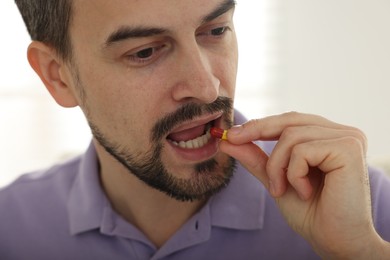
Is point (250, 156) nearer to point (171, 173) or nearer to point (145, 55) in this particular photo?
point (171, 173)

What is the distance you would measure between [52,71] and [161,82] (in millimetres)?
387

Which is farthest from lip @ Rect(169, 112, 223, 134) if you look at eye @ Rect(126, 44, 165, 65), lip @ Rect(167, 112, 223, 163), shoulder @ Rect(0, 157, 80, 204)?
shoulder @ Rect(0, 157, 80, 204)

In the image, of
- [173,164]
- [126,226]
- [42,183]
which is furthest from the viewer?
[42,183]

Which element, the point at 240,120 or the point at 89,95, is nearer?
the point at 89,95

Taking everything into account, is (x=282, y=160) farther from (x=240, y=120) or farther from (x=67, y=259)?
(x=67, y=259)

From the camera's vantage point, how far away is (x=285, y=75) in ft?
11.7

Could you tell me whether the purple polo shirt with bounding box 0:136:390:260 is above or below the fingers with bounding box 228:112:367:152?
below

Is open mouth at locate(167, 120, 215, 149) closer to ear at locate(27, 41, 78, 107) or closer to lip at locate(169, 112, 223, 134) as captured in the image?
lip at locate(169, 112, 223, 134)

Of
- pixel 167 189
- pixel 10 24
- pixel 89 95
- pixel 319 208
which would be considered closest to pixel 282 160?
pixel 319 208

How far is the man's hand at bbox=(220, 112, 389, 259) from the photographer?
1092 millimetres

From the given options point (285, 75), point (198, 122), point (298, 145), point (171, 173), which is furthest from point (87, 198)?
point (285, 75)

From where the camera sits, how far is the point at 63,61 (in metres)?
1.41

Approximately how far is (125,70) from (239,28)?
2.32 m

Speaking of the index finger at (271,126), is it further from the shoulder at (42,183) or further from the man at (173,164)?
the shoulder at (42,183)
